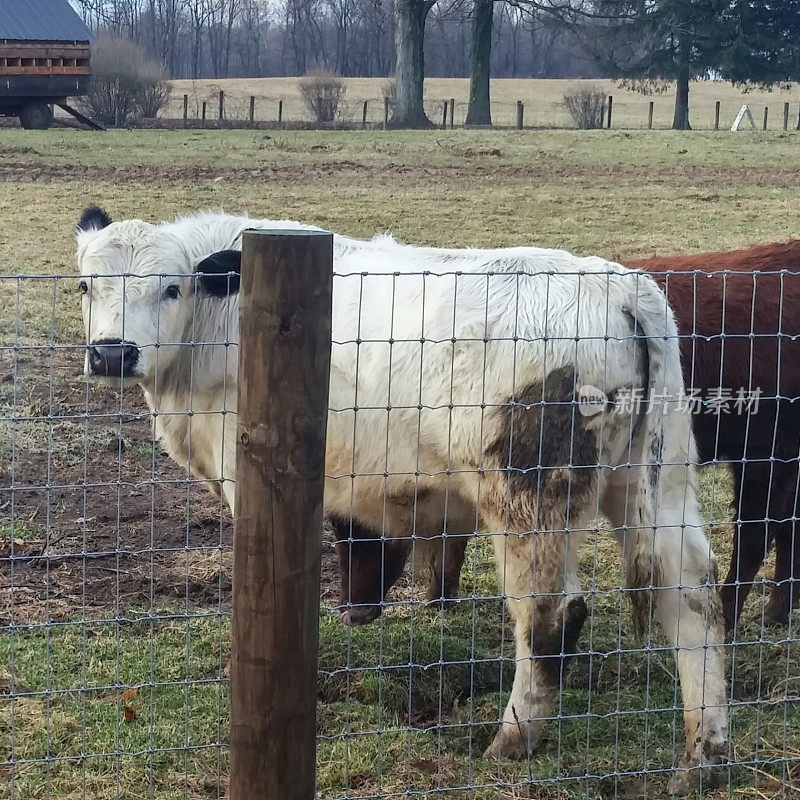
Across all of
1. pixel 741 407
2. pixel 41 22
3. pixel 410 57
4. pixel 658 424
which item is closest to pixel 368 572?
pixel 658 424

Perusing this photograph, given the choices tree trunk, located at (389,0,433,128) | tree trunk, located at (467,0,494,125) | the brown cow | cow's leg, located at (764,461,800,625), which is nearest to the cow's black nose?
the brown cow

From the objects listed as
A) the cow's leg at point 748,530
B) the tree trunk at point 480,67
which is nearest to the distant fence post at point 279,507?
the cow's leg at point 748,530

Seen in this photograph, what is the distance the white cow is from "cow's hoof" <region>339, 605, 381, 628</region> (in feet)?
2.44

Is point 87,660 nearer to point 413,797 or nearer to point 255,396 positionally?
point 413,797

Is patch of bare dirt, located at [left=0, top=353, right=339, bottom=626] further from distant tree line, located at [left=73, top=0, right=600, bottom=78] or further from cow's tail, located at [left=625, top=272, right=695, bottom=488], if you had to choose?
distant tree line, located at [left=73, top=0, right=600, bottom=78]

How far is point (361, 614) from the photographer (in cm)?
511

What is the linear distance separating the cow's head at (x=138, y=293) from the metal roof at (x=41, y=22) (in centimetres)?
3174

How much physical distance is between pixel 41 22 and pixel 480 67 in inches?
595

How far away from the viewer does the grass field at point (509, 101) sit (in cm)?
4481

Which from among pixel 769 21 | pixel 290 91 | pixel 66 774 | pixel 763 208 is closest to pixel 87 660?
pixel 66 774

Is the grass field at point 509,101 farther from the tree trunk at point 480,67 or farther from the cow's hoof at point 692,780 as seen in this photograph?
the cow's hoof at point 692,780

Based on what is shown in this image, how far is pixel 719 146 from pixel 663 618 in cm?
2529

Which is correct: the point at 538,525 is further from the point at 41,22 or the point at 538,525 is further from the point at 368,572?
the point at 41,22

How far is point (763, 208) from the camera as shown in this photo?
16.2 m
